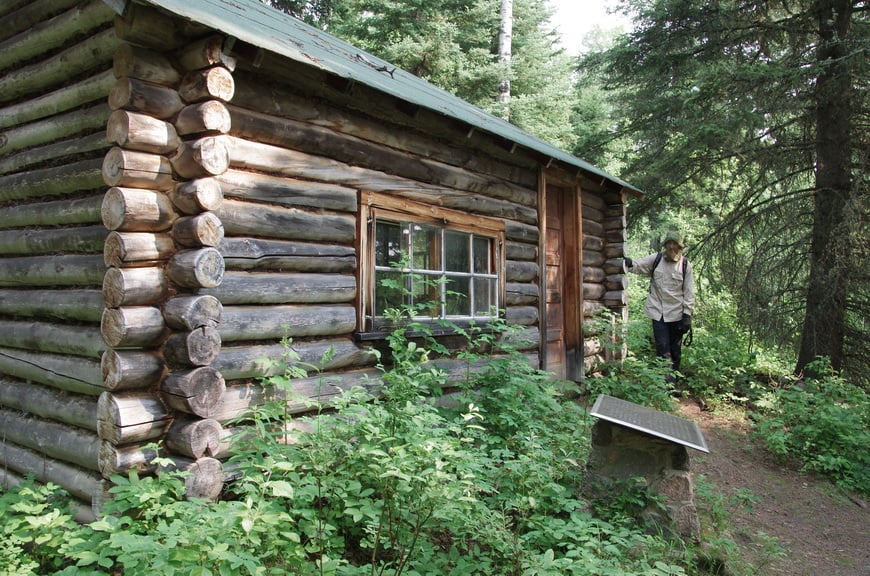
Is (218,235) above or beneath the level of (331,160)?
beneath

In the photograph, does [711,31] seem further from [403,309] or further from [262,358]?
[262,358]

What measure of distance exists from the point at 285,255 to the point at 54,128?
190 centimetres

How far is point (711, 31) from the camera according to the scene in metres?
10.0

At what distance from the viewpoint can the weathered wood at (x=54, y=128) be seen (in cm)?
400

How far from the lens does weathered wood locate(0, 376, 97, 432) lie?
3.91m

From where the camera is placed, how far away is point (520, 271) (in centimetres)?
750

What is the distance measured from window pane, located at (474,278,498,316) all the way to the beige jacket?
328 cm

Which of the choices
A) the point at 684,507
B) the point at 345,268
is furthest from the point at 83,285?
the point at 684,507

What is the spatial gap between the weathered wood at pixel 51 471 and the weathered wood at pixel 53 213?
1677 millimetres

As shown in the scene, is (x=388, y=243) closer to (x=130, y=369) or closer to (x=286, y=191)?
(x=286, y=191)

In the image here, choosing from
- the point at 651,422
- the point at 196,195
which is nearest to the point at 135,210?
the point at 196,195

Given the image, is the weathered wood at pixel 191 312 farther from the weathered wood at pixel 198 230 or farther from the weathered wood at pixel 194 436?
the weathered wood at pixel 194 436

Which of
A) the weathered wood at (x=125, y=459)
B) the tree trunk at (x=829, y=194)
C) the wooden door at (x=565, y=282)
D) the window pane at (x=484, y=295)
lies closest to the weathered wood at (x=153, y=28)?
the weathered wood at (x=125, y=459)

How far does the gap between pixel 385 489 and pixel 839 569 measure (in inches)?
154
